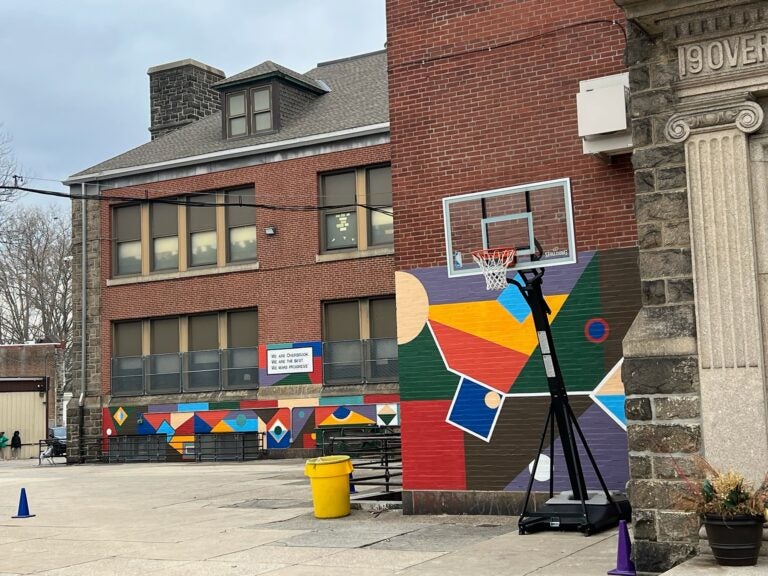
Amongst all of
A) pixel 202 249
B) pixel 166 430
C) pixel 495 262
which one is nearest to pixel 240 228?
pixel 202 249

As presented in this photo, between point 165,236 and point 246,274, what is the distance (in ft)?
11.9

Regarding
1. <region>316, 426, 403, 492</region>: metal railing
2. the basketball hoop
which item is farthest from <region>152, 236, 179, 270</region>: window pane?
the basketball hoop

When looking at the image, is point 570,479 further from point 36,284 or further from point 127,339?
point 36,284

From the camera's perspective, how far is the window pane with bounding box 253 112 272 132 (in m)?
31.4

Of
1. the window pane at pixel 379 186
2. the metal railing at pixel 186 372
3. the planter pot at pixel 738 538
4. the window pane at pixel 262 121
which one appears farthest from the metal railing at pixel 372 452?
the window pane at pixel 262 121

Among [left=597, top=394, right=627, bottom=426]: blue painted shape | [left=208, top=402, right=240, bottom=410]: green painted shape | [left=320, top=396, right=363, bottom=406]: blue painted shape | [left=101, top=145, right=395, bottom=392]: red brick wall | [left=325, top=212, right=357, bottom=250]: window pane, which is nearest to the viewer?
[left=597, top=394, right=627, bottom=426]: blue painted shape

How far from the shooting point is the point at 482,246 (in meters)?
13.7

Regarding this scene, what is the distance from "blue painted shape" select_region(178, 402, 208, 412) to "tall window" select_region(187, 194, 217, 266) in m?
4.48

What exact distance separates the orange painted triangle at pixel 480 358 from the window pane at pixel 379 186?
14295 millimetres

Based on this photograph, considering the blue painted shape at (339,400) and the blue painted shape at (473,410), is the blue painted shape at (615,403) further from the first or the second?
the blue painted shape at (339,400)

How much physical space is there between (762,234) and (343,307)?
69.4 feet

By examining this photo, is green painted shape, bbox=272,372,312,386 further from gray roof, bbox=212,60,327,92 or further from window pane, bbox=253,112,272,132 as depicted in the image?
gray roof, bbox=212,60,327,92

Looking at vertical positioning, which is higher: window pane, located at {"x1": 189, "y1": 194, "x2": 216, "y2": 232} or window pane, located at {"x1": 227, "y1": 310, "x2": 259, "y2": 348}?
window pane, located at {"x1": 189, "y1": 194, "x2": 216, "y2": 232}

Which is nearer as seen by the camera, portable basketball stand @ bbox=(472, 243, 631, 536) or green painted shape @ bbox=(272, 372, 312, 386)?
portable basketball stand @ bbox=(472, 243, 631, 536)
